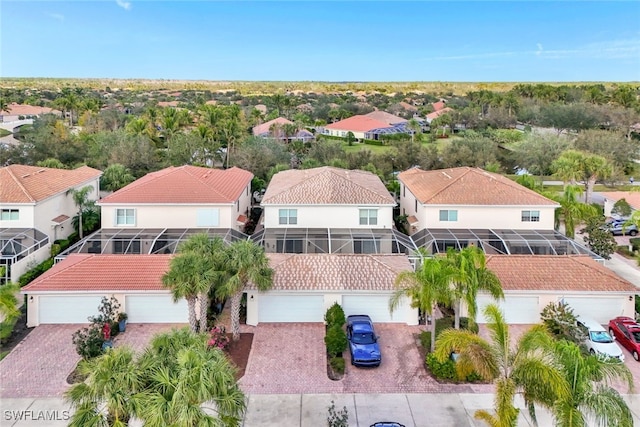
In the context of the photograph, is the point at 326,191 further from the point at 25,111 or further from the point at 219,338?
the point at 25,111

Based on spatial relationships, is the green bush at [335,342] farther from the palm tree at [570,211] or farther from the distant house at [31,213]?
the palm tree at [570,211]

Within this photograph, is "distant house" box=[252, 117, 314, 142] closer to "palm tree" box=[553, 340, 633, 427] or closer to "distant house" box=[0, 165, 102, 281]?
"distant house" box=[0, 165, 102, 281]

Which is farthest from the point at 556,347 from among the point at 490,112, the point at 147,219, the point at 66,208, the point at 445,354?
the point at 490,112

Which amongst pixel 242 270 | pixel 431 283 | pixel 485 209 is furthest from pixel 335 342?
pixel 485 209

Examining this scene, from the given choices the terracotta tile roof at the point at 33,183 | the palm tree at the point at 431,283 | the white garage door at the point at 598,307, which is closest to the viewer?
the palm tree at the point at 431,283

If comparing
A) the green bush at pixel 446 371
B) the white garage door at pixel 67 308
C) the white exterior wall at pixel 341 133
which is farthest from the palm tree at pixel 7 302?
the white exterior wall at pixel 341 133

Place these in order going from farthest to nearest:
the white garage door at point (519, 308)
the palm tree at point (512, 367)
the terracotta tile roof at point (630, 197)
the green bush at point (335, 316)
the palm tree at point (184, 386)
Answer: the terracotta tile roof at point (630, 197)
the white garage door at point (519, 308)
the green bush at point (335, 316)
the palm tree at point (512, 367)
the palm tree at point (184, 386)
